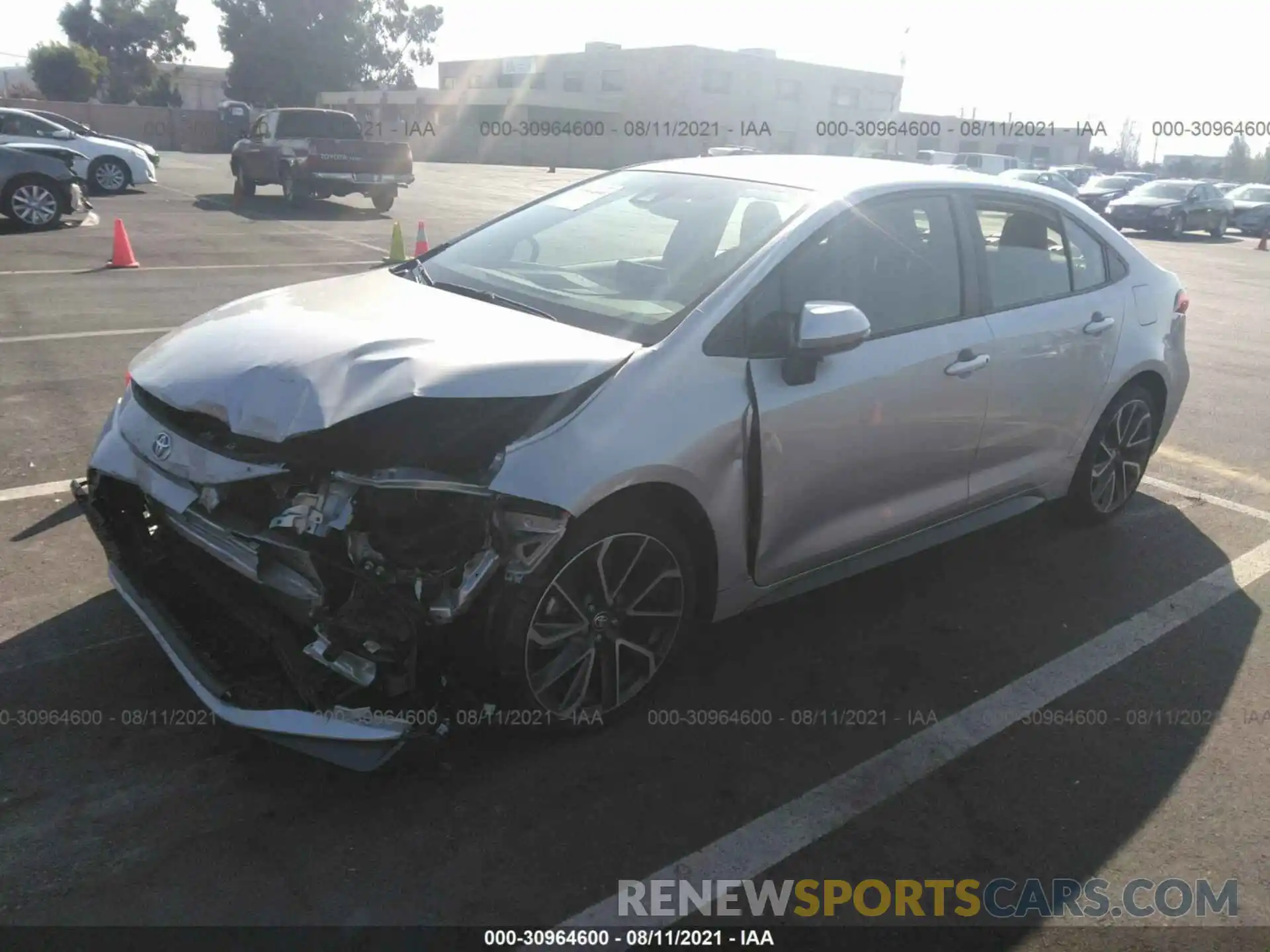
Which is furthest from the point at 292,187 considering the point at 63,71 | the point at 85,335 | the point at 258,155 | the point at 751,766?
the point at 63,71

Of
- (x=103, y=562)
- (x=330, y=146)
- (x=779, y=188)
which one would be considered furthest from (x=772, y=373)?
(x=330, y=146)

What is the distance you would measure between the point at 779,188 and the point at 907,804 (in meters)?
2.30

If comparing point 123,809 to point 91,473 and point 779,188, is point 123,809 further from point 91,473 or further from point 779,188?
point 779,188

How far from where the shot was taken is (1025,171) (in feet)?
98.8

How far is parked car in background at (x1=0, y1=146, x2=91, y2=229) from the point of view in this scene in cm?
1470

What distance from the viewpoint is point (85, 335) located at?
850 cm

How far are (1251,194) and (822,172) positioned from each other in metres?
33.0

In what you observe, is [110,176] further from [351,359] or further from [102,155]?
[351,359]

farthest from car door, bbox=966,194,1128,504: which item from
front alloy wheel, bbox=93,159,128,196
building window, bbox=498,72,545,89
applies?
building window, bbox=498,72,545,89

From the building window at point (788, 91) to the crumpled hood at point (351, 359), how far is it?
72395mm

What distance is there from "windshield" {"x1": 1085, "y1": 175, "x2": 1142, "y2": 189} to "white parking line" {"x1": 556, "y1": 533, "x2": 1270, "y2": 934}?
104 feet

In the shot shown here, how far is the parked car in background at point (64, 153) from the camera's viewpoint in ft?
60.0

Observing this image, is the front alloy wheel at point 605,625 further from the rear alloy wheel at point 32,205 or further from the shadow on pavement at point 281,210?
the shadow on pavement at point 281,210

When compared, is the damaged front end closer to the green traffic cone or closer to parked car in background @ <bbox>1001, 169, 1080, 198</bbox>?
the green traffic cone
